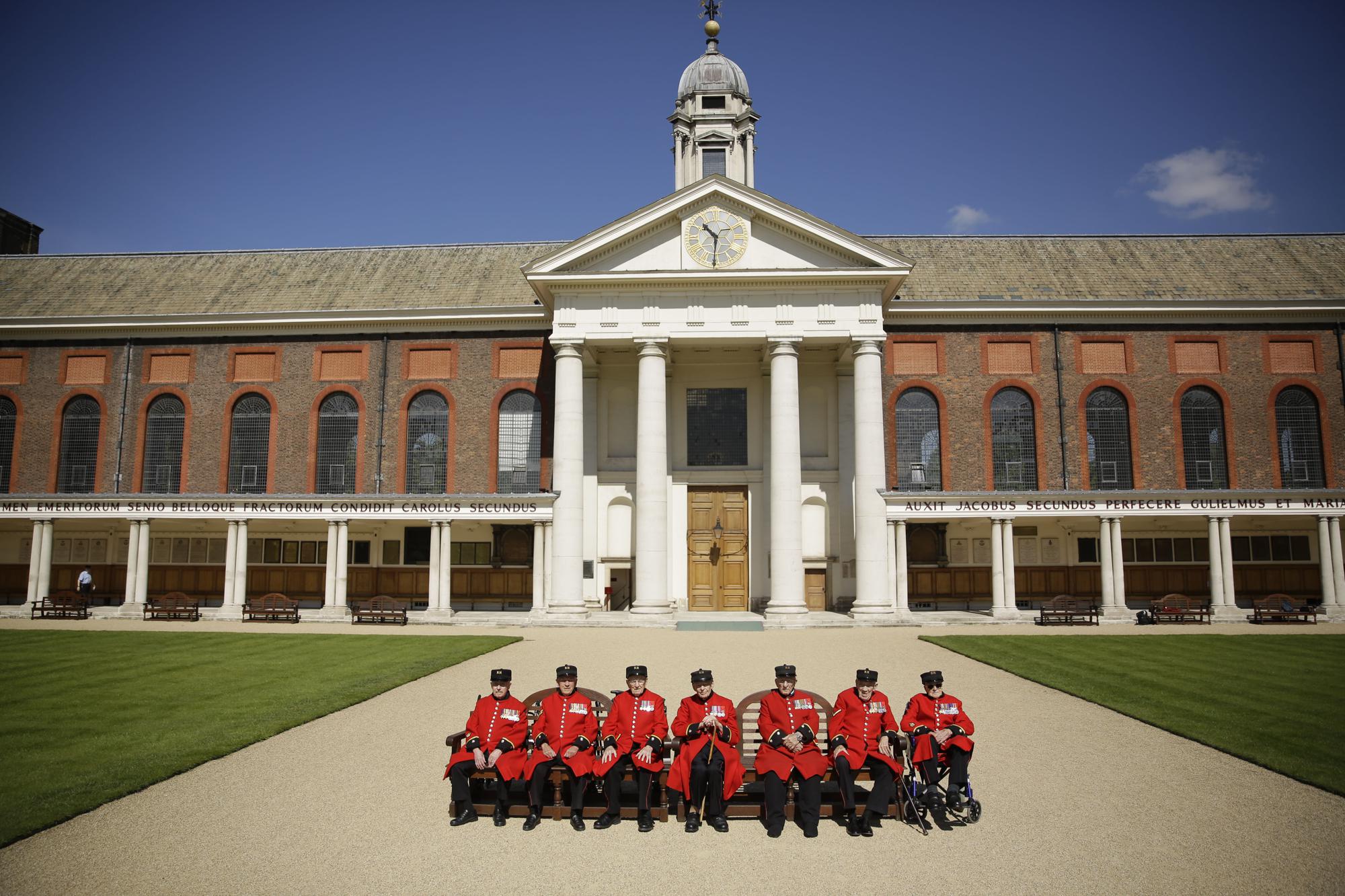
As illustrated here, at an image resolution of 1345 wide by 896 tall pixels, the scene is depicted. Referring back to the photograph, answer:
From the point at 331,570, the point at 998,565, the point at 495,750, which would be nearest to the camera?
the point at 495,750

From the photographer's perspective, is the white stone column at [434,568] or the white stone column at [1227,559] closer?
the white stone column at [1227,559]

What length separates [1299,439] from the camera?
1403 inches

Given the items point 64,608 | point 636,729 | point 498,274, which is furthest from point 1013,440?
point 64,608

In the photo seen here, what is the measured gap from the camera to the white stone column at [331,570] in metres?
31.8

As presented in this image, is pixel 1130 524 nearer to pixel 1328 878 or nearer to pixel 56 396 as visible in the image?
pixel 1328 878

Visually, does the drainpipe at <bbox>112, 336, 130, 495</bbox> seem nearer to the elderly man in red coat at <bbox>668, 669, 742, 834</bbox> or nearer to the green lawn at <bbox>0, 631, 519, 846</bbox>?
the green lawn at <bbox>0, 631, 519, 846</bbox>

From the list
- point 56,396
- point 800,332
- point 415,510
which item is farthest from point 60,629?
point 800,332

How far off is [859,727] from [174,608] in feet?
96.2

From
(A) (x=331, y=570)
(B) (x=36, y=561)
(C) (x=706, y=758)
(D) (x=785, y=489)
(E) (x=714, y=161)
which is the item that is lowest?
(C) (x=706, y=758)

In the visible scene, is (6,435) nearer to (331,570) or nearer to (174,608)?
(174,608)

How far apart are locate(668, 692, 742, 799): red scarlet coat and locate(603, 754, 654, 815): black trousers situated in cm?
27

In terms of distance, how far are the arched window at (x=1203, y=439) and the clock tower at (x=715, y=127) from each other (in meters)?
21.1

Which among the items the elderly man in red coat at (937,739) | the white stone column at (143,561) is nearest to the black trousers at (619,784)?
the elderly man in red coat at (937,739)

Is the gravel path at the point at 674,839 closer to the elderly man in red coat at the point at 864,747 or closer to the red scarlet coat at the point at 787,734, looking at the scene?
the elderly man in red coat at the point at 864,747
